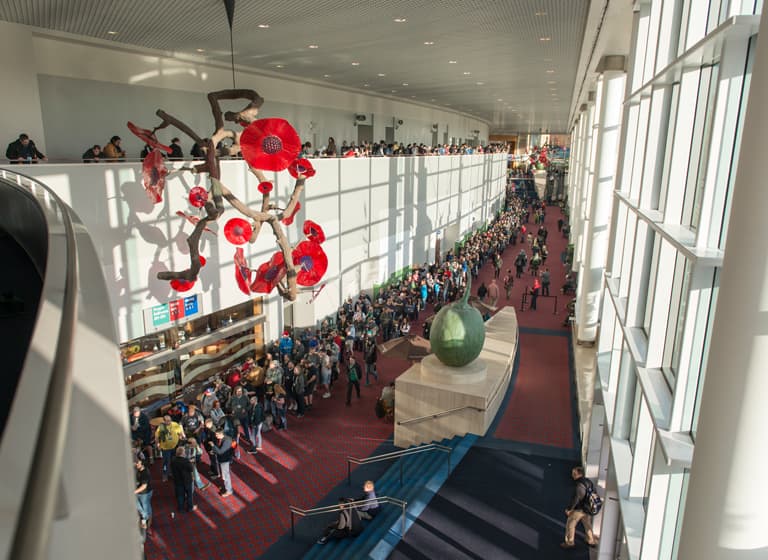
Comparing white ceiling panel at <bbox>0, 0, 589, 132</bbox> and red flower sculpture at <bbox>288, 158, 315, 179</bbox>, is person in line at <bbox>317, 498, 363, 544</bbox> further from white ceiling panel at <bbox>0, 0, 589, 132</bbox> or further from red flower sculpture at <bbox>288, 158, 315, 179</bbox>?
white ceiling panel at <bbox>0, 0, 589, 132</bbox>

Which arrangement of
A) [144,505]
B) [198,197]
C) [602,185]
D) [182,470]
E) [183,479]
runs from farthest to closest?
[602,185] < [198,197] < [183,479] < [182,470] < [144,505]

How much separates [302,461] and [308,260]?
4.03 meters

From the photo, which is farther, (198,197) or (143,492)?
(198,197)

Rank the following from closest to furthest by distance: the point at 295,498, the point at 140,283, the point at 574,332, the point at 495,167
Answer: the point at 295,498 < the point at 140,283 < the point at 574,332 < the point at 495,167

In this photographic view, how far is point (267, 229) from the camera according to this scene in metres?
15.4

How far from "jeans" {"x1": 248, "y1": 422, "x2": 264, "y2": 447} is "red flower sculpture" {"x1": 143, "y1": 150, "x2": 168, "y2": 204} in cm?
503

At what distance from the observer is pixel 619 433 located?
698 centimetres

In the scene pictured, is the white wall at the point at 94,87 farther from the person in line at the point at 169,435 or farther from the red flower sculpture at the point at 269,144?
the person in line at the point at 169,435

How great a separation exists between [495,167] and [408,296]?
3003 centimetres

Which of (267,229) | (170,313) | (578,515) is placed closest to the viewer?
(578,515)

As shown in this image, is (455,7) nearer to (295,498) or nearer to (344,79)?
(295,498)

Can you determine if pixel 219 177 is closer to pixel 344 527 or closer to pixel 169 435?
pixel 169 435

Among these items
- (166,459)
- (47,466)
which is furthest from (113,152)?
(47,466)

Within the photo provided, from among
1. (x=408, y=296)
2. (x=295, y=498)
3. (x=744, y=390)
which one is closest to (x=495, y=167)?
(x=408, y=296)
